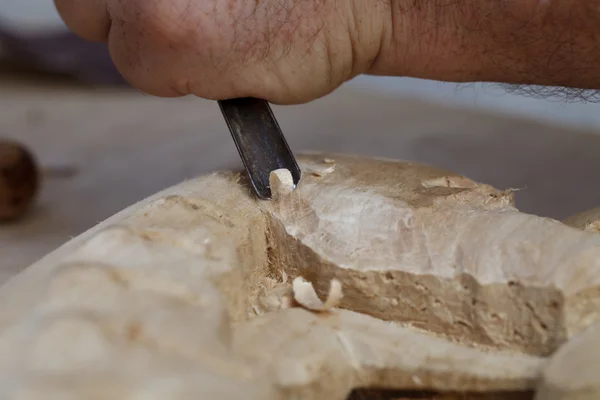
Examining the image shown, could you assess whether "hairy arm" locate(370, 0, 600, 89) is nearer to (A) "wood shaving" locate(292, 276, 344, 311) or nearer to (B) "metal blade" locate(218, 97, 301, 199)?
(B) "metal blade" locate(218, 97, 301, 199)

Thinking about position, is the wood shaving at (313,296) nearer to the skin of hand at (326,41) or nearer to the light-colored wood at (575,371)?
the light-colored wood at (575,371)

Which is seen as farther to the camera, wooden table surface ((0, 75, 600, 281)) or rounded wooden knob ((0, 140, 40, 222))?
wooden table surface ((0, 75, 600, 281))

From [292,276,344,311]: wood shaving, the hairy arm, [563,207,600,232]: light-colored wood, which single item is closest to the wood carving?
[292,276,344,311]: wood shaving

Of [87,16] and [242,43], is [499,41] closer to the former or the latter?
[242,43]

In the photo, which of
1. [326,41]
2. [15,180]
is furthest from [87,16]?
[15,180]

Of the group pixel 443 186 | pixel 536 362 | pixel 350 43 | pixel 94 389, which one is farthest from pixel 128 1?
pixel 536 362
